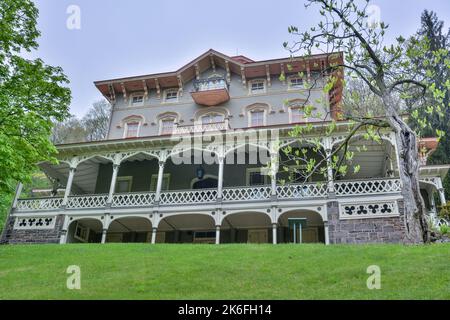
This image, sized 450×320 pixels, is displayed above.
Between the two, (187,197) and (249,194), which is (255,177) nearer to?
(249,194)

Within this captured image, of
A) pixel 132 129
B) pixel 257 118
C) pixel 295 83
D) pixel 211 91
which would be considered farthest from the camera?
pixel 132 129

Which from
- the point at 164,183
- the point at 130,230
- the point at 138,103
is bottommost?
the point at 130,230

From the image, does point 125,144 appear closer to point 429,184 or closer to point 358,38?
point 358,38

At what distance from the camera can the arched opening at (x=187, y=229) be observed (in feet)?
65.2

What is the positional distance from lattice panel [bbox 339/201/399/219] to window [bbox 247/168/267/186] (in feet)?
16.8

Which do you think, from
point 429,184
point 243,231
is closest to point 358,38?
point 243,231

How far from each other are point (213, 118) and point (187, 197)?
20.1 ft

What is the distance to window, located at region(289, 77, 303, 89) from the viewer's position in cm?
2381

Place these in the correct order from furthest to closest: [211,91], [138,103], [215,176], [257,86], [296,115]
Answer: [138,103] < [257,86] < [211,91] < [296,115] < [215,176]

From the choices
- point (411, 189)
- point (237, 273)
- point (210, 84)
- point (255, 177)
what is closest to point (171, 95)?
point (210, 84)

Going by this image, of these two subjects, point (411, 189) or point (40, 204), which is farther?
point (40, 204)

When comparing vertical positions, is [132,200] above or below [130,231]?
above

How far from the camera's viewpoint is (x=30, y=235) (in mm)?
20141

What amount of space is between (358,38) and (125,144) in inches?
518
